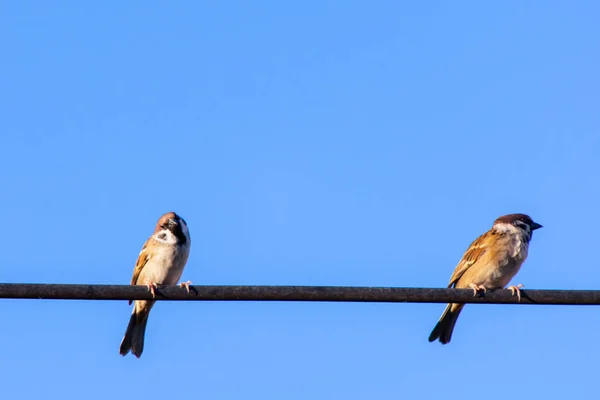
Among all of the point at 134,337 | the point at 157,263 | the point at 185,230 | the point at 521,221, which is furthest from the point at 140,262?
the point at 521,221

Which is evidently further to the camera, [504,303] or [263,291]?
[504,303]

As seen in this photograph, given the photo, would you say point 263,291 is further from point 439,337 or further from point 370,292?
point 439,337

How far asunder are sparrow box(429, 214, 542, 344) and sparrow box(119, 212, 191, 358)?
2743 millimetres

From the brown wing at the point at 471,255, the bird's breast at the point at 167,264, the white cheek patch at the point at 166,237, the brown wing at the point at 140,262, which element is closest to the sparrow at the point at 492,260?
the brown wing at the point at 471,255

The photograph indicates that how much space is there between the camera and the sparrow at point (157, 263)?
34.8 ft

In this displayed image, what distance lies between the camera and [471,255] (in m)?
11.2

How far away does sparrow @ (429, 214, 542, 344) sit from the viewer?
10.6 m

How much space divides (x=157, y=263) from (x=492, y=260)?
348cm

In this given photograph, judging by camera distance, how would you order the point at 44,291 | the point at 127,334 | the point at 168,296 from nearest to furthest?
the point at 44,291, the point at 168,296, the point at 127,334

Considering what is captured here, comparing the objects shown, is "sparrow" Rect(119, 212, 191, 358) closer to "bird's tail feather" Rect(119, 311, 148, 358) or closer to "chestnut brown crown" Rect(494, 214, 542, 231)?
"bird's tail feather" Rect(119, 311, 148, 358)

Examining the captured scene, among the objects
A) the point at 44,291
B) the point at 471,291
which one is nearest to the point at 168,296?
the point at 44,291

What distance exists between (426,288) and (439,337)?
4578 mm

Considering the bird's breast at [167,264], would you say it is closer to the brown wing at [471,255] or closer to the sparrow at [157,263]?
the sparrow at [157,263]

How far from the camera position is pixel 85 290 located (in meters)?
6.04
